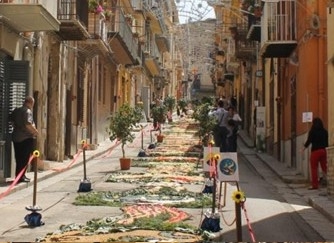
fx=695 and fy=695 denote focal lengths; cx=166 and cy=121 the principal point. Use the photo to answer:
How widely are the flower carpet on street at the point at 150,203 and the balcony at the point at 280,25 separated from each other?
437 centimetres

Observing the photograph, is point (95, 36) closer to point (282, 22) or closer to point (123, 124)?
point (123, 124)

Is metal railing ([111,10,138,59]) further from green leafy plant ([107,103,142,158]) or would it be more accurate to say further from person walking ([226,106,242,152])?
green leafy plant ([107,103,142,158])

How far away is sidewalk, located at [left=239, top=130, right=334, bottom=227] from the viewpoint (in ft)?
41.4

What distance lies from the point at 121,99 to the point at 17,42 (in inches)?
983

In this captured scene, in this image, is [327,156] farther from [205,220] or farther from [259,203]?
[205,220]

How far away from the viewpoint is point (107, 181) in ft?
53.5

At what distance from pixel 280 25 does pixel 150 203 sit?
1064 centimetres

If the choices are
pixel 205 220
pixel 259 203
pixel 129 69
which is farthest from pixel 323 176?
pixel 129 69

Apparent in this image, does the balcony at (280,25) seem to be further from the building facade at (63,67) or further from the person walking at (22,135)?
the person walking at (22,135)

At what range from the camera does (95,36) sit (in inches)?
1046

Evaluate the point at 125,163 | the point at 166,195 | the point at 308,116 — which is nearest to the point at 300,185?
the point at 308,116

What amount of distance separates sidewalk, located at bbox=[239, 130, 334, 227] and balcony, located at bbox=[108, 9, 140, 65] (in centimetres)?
796

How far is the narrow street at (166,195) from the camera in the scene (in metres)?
9.73

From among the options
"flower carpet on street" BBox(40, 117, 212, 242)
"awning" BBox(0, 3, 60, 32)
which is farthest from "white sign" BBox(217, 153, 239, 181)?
"awning" BBox(0, 3, 60, 32)
